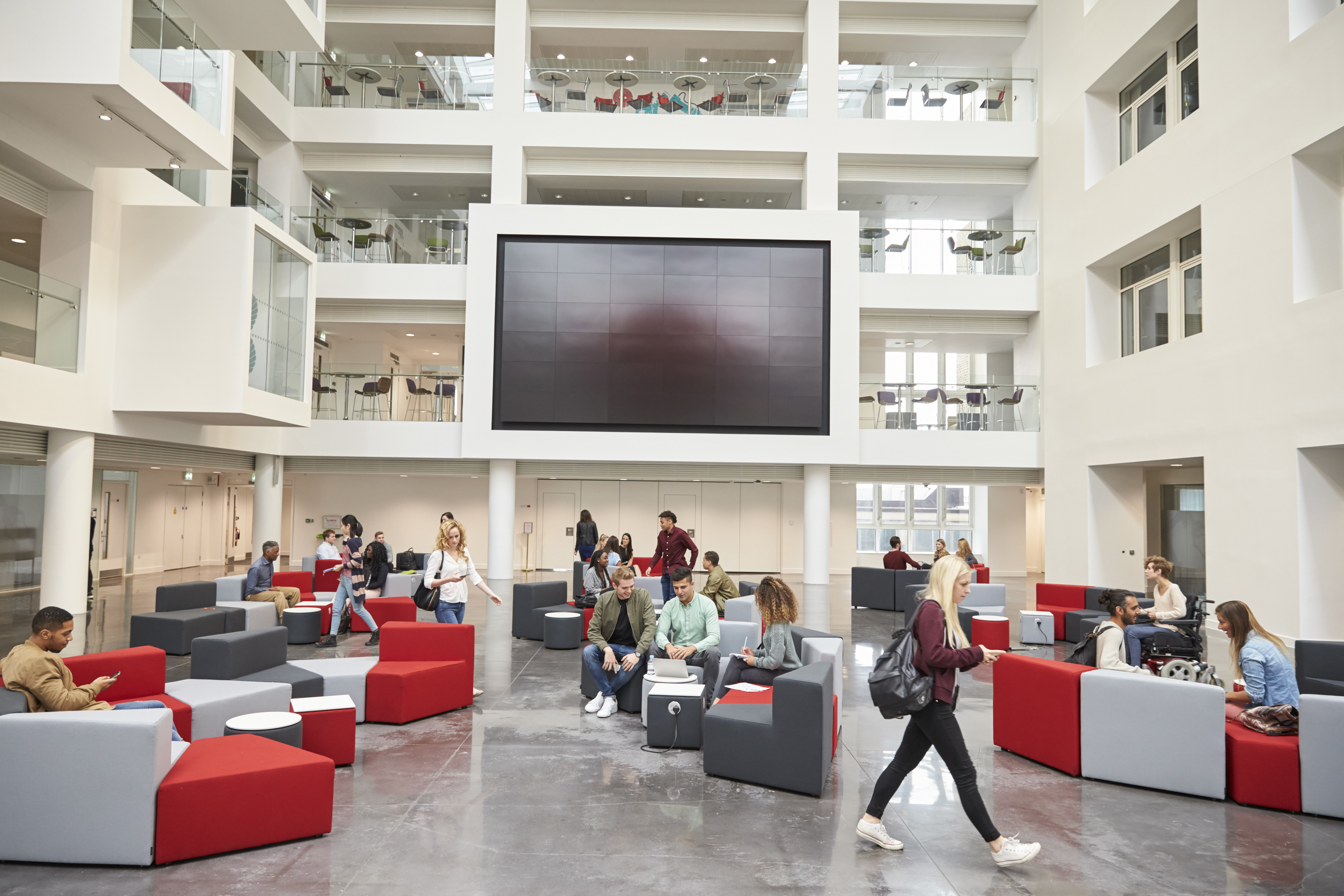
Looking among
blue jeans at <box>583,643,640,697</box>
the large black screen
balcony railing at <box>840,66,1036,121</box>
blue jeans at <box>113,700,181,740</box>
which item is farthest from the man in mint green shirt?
balcony railing at <box>840,66,1036,121</box>

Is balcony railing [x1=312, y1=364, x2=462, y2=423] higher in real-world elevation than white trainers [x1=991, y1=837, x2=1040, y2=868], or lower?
higher

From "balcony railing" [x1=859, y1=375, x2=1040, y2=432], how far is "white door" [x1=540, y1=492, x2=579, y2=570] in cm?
865

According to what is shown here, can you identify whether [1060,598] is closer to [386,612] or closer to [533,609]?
[533,609]

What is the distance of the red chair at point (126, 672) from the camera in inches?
255

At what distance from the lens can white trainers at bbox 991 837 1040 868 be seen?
4.59 m

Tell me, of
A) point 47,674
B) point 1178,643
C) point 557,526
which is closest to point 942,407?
point 557,526

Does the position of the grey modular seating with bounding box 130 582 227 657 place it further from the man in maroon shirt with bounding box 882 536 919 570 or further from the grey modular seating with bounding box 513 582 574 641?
the man in maroon shirt with bounding box 882 536 919 570

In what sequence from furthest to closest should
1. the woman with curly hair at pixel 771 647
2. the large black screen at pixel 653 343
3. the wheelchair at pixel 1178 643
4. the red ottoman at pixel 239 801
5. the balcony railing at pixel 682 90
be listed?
the balcony railing at pixel 682 90 → the large black screen at pixel 653 343 → the wheelchair at pixel 1178 643 → the woman with curly hair at pixel 771 647 → the red ottoman at pixel 239 801

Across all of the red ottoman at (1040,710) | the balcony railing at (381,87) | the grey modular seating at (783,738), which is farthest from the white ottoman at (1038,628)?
the balcony railing at (381,87)

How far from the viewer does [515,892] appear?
13.9 feet

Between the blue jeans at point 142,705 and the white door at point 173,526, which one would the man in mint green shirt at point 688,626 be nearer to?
the blue jeans at point 142,705

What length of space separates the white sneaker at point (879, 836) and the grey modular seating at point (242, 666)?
14.7 ft

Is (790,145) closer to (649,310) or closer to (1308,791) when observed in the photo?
(649,310)

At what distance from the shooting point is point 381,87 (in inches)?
848
